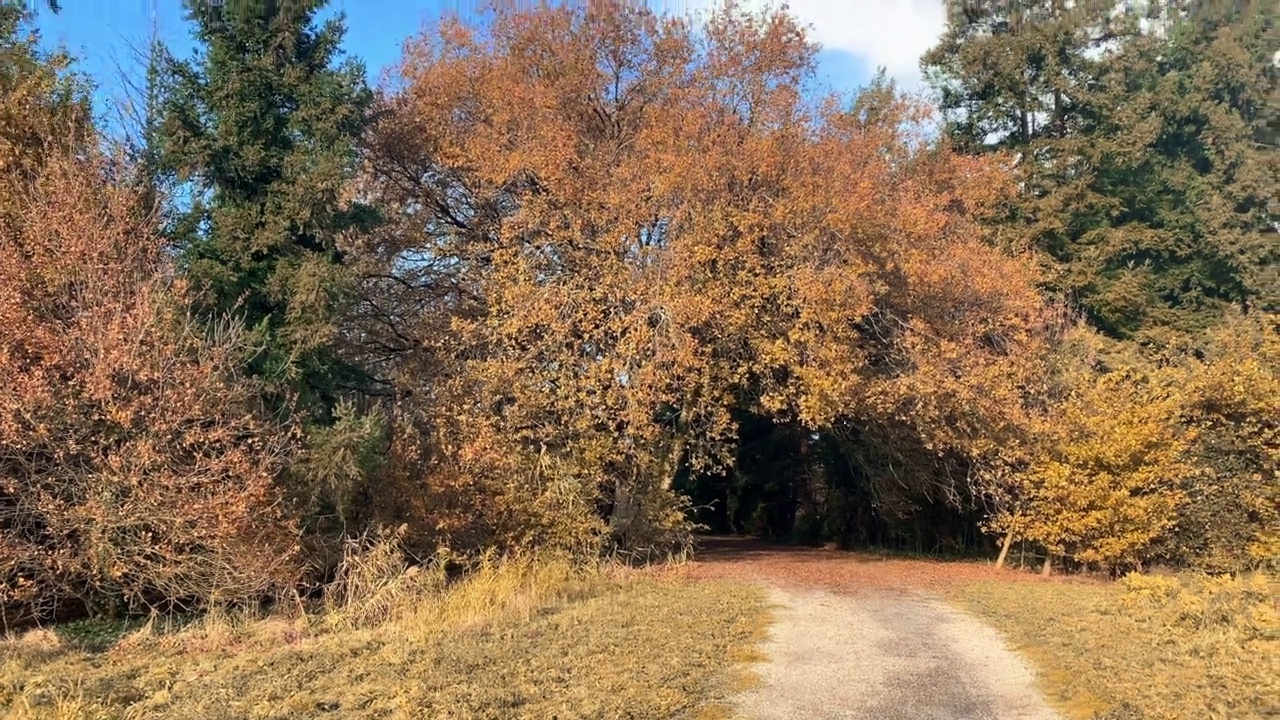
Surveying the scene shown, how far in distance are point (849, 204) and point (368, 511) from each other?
30.3 ft

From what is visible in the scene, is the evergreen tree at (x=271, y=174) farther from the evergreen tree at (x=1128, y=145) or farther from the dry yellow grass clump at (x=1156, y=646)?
the evergreen tree at (x=1128, y=145)

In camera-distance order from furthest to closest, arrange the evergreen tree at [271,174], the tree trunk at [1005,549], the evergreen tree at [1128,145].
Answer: the evergreen tree at [1128,145]
the tree trunk at [1005,549]
the evergreen tree at [271,174]

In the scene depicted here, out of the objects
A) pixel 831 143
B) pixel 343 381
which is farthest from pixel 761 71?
pixel 343 381

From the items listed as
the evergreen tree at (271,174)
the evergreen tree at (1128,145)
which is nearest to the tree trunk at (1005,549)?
the evergreen tree at (1128,145)

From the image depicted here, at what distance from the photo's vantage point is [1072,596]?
13758 mm

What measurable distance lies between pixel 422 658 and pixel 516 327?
24.3ft

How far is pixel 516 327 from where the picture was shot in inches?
597

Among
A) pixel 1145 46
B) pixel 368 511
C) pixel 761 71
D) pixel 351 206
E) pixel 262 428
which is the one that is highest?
pixel 1145 46

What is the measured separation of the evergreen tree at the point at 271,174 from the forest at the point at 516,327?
0.05 metres

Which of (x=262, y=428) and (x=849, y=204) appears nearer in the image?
(x=262, y=428)

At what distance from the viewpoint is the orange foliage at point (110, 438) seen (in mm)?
10641

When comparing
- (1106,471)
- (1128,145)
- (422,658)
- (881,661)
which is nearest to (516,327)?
(422,658)

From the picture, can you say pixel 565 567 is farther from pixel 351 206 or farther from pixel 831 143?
pixel 831 143

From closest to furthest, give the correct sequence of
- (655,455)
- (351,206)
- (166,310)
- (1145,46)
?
(166,310)
(351,206)
(655,455)
(1145,46)
